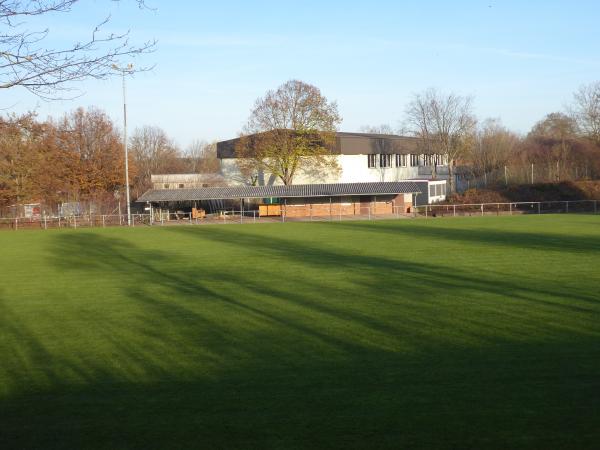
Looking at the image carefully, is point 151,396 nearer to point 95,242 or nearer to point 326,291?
point 326,291

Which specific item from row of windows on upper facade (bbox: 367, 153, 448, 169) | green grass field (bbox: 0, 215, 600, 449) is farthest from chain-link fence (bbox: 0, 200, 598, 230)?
green grass field (bbox: 0, 215, 600, 449)

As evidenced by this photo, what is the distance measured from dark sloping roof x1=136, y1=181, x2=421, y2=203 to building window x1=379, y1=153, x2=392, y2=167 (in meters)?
15.7

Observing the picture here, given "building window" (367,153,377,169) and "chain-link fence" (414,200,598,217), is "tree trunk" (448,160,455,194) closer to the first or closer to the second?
"building window" (367,153,377,169)

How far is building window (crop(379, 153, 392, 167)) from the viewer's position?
8050 cm

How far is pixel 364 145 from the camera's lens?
77.8 metres

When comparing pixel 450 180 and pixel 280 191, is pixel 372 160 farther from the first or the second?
pixel 280 191

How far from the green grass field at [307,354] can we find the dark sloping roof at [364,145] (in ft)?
165

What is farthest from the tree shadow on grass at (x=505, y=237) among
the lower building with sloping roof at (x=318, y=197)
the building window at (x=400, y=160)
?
the building window at (x=400, y=160)

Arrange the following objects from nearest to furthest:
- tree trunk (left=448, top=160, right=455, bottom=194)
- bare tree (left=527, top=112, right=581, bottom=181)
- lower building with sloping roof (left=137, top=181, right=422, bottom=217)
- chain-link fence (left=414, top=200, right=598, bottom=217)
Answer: chain-link fence (left=414, top=200, right=598, bottom=217) → lower building with sloping roof (left=137, top=181, right=422, bottom=217) → bare tree (left=527, top=112, right=581, bottom=181) → tree trunk (left=448, top=160, right=455, bottom=194)

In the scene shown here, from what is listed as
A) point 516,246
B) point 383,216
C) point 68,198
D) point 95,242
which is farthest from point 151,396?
point 68,198

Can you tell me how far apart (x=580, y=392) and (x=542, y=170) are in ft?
228

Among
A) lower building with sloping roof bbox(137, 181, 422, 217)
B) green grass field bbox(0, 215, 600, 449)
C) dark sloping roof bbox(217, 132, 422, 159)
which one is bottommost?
green grass field bbox(0, 215, 600, 449)

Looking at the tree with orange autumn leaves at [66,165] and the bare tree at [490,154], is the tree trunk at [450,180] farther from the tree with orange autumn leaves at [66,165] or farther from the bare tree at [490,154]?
the tree with orange autumn leaves at [66,165]

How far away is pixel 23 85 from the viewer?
720 cm
